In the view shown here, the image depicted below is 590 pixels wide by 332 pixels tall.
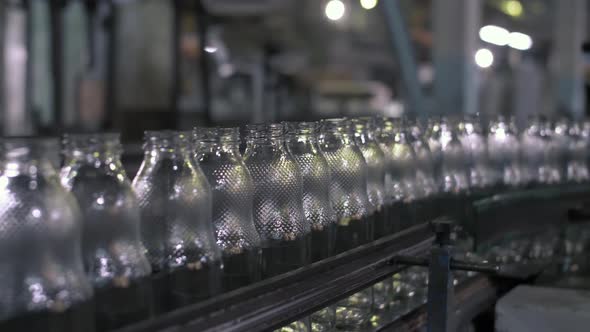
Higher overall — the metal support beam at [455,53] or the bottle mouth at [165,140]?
the metal support beam at [455,53]

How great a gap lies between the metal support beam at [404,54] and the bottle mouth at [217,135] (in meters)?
3.43

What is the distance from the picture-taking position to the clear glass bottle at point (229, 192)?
1.15 meters

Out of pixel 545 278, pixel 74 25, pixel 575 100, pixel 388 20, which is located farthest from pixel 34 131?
pixel 545 278

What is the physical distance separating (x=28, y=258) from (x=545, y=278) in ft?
5.36

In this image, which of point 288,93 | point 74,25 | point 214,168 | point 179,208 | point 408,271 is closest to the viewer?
point 179,208

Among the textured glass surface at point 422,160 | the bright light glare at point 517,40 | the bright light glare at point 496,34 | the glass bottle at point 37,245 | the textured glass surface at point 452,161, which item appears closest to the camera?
the glass bottle at point 37,245

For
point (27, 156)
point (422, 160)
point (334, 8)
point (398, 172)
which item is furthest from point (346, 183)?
point (334, 8)

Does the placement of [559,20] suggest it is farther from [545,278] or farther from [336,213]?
[336,213]

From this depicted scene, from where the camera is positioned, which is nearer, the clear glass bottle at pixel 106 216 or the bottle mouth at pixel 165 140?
the clear glass bottle at pixel 106 216

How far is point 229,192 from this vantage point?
1156 mm

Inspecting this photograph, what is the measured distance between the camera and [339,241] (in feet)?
4.49

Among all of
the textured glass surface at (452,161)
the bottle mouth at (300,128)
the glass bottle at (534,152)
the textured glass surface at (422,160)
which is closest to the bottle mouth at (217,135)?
the bottle mouth at (300,128)

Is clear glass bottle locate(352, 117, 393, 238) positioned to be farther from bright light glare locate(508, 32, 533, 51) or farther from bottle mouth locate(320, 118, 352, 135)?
bright light glare locate(508, 32, 533, 51)

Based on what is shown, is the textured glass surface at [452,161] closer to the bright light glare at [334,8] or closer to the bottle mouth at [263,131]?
the bottle mouth at [263,131]
